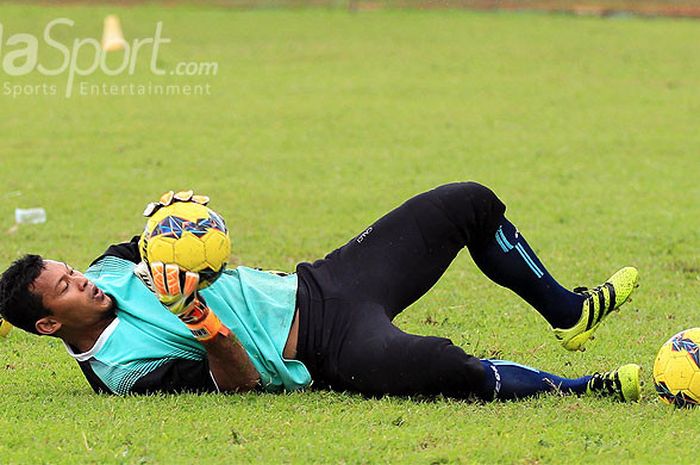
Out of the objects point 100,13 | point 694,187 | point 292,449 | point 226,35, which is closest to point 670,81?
point 694,187

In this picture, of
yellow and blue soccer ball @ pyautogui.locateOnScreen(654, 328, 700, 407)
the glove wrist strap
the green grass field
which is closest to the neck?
the green grass field

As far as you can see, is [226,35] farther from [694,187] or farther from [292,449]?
[292,449]

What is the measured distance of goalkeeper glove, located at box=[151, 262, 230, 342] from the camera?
541 cm

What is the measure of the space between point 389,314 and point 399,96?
535 inches

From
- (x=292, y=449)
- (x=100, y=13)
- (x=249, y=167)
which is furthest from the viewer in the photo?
(x=100, y=13)

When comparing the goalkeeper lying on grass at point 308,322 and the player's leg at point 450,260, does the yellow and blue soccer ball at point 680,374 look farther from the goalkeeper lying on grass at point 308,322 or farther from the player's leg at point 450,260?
the player's leg at point 450,260

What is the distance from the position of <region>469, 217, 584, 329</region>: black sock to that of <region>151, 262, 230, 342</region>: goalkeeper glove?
5.72 ft

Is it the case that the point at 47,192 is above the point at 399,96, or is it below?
below

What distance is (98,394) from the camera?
6.21 m

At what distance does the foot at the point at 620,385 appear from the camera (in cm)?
588

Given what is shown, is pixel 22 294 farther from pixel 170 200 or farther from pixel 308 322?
pixel 308 322

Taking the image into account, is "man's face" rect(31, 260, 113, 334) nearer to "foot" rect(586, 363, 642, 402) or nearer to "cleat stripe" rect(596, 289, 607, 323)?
"foot" rect(586, 363, 642, 402)

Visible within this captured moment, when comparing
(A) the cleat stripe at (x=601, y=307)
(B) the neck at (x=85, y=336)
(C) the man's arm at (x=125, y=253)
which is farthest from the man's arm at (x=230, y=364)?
(A) the cleat stripe at (x=601, y=307)

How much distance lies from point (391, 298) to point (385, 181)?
6.99 meters
